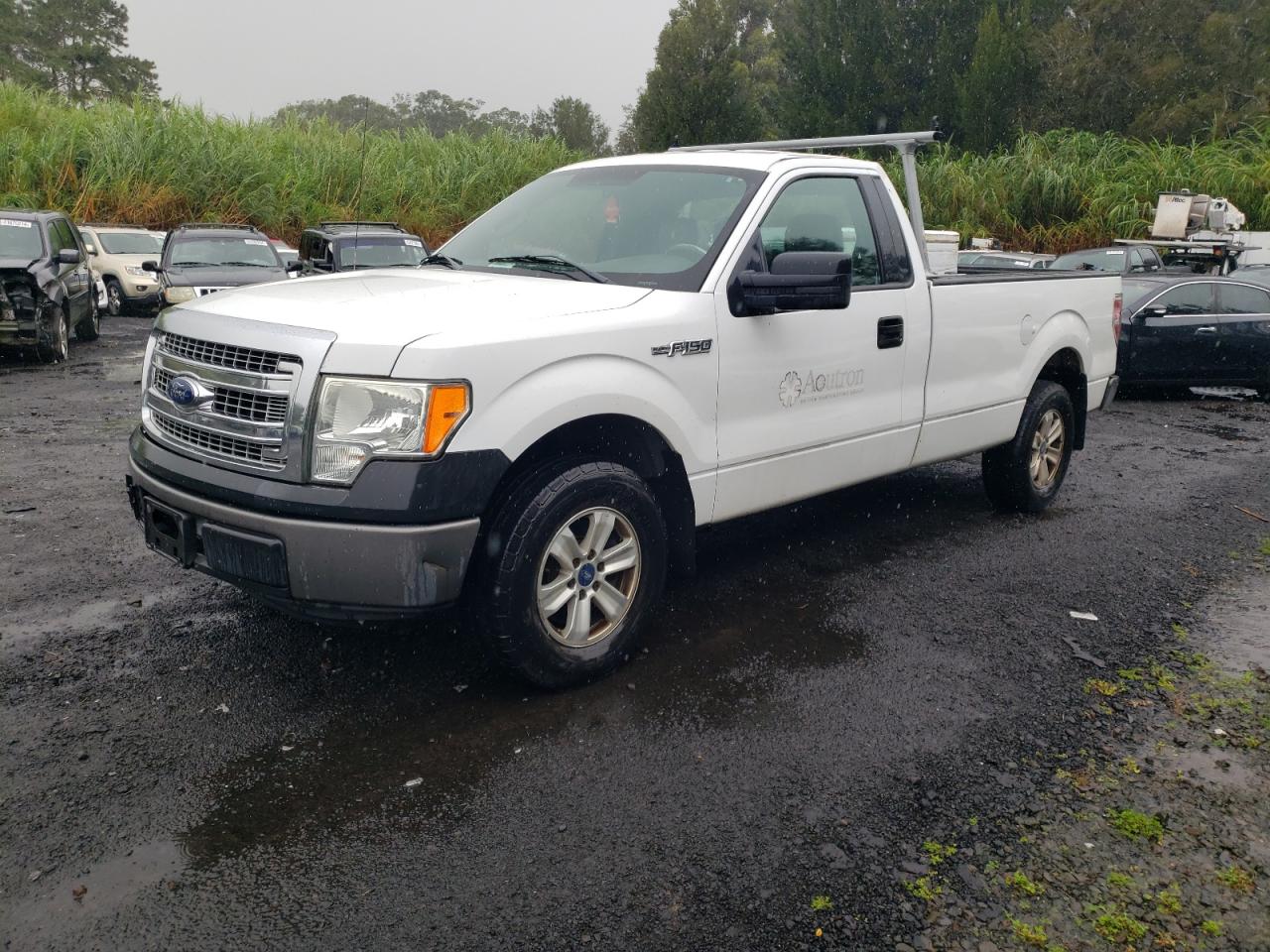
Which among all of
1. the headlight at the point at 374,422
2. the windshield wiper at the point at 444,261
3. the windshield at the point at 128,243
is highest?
the windshield wiper at the point at 444,261

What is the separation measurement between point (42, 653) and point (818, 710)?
116 inches

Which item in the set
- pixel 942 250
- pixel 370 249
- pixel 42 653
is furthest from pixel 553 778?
pixel 370 249

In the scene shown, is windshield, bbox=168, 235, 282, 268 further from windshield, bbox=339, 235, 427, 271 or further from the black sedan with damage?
the black sedan with damage

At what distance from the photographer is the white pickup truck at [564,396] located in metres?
3.49

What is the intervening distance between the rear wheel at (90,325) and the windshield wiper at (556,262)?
37.4 feet

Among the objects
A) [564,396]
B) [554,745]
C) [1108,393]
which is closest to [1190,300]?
[1108,393]

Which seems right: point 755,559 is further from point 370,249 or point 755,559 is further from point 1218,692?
point 370,249

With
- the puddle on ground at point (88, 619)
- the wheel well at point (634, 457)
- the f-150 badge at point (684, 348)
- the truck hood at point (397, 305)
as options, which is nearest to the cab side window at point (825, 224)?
the f-150 badge at point (684, 348)

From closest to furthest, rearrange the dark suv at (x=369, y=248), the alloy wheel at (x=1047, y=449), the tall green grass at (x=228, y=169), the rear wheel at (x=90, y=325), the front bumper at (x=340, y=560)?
the front bumper at (x=340, y=560) → the alloy wheel at (x=1047, y=449) → the rear wheel at (x=90, y=325) → the dark suv at (x=369, y=248) → the tall green grass at (x=228, y=169)

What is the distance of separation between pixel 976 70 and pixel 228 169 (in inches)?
1178

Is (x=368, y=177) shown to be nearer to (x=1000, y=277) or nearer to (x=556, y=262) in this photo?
(x=1000, y=277)

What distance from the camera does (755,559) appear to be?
5.78 metres

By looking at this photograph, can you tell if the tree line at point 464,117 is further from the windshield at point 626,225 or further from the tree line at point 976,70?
the windshield at point 626,225

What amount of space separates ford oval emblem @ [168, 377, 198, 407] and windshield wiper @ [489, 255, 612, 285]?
152 centimetres
